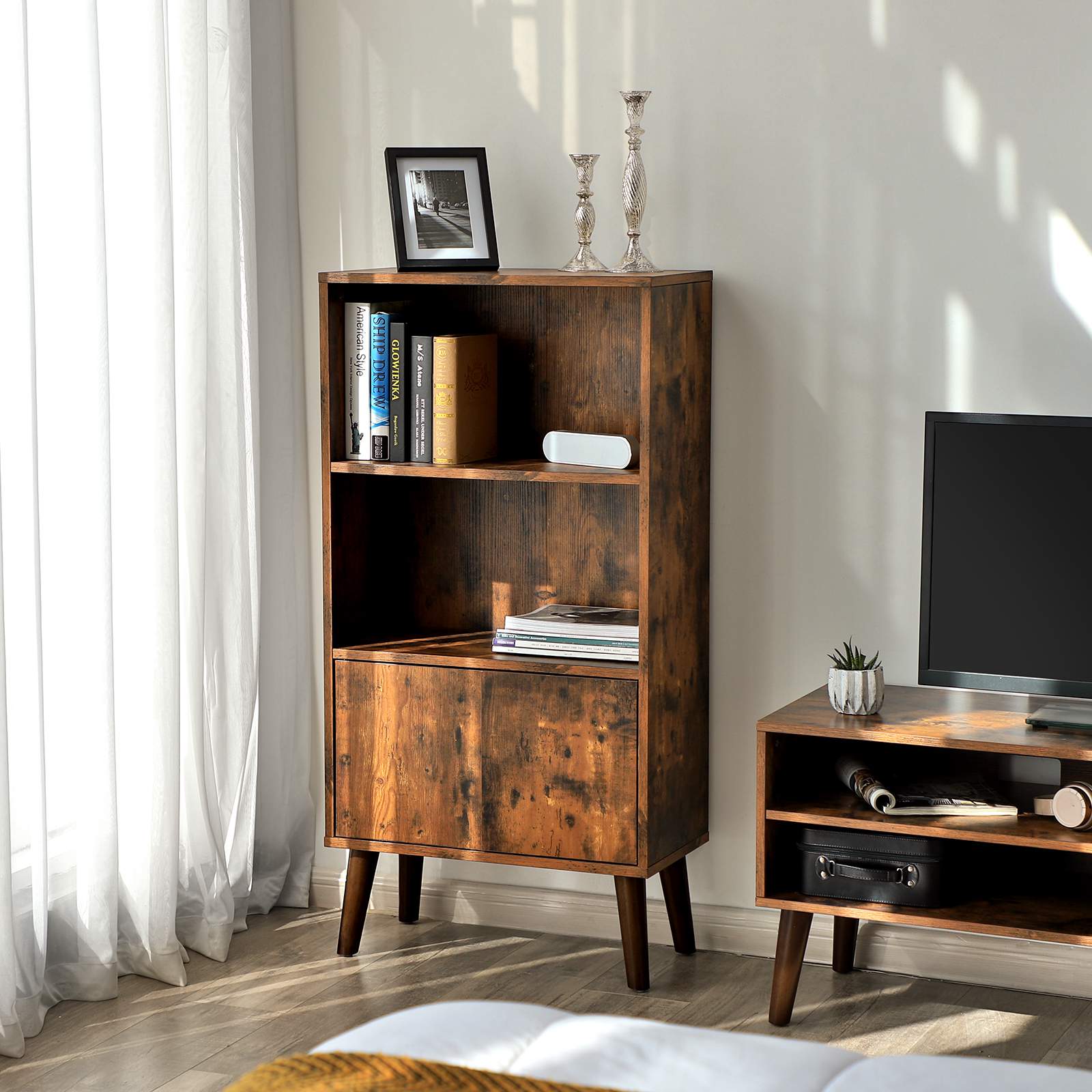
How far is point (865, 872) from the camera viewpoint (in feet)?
9.27

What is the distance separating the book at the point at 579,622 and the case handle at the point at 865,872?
558 millimetres

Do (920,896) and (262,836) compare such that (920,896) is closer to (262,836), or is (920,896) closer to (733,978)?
(733,978)

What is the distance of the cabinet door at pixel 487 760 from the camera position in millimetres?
3004

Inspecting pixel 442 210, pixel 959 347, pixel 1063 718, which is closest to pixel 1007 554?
pixel 1063 718

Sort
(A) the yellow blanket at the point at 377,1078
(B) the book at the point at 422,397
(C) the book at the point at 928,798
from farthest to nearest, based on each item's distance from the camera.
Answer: (B) the book at the point at 422,397, (C) the book at the point at 928,798, (A) the yellow blanket at the point at 377,1078

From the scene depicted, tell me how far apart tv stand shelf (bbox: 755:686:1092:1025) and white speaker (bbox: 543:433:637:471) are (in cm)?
58

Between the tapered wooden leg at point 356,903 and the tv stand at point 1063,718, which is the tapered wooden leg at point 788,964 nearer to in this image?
the tv stand at point 1063,718

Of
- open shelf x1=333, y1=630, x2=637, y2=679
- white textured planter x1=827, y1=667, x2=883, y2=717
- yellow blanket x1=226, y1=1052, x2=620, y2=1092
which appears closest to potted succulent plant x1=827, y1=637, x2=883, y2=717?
white textured planter x1=827, y1=667, x2=883, y2=717

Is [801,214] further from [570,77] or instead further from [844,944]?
[844,944]

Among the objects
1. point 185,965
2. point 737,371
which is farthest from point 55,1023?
point 737,371

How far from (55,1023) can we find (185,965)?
0.36 meters

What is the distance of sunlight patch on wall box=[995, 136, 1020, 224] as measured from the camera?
9.70 feet

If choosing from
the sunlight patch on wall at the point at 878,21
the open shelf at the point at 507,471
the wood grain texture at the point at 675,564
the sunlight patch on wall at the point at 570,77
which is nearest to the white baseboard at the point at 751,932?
the wood grain texture at the point at 675,564

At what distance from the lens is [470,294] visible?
11.1ft
